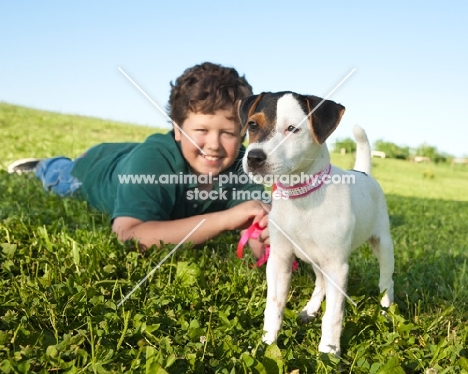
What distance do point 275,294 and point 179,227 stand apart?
157 cm

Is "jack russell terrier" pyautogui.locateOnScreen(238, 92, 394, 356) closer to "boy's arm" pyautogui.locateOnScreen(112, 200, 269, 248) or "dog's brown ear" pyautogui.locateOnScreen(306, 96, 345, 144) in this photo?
"dog's brown ear" pyautogui.locateOnScreen(306, 96, 345, 144)

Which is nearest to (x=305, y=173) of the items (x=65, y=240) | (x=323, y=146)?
(x=323, y=146)

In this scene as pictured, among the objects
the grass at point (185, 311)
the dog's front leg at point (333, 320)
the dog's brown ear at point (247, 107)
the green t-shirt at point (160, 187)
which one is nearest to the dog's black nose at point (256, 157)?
the dog's brown ear at point (247, 107)

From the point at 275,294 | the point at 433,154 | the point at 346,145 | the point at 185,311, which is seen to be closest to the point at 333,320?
the point at 275,294

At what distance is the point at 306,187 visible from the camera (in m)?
2.70

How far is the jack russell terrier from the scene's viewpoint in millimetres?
2586

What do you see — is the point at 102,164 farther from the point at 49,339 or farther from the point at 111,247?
the point at 49,339

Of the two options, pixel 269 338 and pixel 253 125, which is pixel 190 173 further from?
pixel 269 338

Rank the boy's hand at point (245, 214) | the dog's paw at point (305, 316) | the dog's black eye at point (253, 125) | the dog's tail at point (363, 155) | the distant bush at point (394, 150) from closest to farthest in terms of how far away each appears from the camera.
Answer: the dog's black eye at point (253, 125) < the dog's paw at point (305, 316) < the dog's tail at point (363, 155) < the boy's hand at point (245, 214) < the distant bush at point (394, 150)

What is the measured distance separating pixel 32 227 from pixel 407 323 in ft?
10.1

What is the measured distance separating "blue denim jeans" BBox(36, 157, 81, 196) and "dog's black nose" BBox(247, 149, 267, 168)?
4.57m

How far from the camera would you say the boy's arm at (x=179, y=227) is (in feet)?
13.0

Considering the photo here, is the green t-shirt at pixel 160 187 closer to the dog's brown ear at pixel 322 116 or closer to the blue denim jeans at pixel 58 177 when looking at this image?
the blue denim jeans at pixel 58 177

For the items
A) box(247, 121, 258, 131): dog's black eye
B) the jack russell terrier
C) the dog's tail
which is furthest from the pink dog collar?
the dog's tail
